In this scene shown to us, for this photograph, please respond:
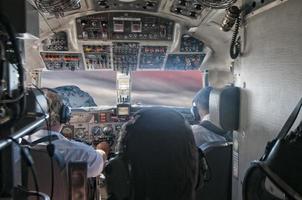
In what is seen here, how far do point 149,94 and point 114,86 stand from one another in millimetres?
739

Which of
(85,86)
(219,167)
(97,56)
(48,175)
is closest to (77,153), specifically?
(48,175)

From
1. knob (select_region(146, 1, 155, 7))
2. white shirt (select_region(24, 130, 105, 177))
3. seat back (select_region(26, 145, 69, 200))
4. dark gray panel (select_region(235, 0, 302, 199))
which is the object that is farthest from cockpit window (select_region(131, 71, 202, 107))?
dark gray panel (select_region(235, 0, 302, 199))

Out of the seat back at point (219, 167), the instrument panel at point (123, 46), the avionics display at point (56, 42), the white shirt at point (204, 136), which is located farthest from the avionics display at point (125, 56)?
the seat back at point (219, 167)

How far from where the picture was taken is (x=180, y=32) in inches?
172

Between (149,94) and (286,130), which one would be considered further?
(149,94)

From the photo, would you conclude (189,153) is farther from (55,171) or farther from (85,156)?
(85,156)

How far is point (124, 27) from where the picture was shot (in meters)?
4.28

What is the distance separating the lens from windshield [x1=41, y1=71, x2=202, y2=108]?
5.73m

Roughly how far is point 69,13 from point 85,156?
1.69 meters

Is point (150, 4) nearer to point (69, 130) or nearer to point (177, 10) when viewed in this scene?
point (177, 10)

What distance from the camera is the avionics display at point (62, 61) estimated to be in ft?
15.1

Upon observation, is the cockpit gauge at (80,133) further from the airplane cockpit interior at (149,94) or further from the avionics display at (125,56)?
the avionics display at (125,56)

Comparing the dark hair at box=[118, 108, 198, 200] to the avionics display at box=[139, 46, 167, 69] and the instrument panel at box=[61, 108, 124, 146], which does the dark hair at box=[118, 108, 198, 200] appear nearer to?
the avionics display at box=[139, 46, 167, 69]

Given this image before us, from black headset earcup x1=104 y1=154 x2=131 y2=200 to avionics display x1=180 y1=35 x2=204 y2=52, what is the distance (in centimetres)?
362
